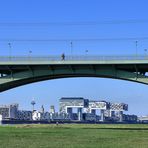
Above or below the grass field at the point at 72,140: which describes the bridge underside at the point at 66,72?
above

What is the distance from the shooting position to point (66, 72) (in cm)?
7975

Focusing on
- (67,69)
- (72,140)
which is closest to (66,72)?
(67,69)

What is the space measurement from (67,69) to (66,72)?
46 centimetres

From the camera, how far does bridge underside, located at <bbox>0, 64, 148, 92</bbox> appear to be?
252 feet

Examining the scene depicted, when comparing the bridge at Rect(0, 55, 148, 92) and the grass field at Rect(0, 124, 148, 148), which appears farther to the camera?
the bridge at Rect(0, 55, 148, 92)

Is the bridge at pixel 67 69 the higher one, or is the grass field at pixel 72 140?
the bridge at pixel 67 69

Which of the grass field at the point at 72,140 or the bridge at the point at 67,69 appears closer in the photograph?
the grass field at the point at 72,140

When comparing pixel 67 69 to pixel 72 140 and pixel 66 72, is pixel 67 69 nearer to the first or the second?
pixel 66 72

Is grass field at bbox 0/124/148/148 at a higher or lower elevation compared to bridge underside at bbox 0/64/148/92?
lower

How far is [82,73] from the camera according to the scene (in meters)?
79.5

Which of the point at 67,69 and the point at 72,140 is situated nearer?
the point at 72,140

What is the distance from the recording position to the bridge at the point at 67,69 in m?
75.5

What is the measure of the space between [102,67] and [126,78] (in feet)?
12.9

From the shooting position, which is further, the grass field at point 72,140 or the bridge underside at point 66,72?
A: the bridge underside at point 66,72
